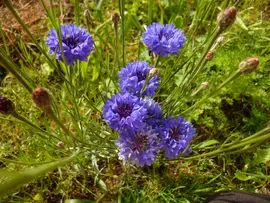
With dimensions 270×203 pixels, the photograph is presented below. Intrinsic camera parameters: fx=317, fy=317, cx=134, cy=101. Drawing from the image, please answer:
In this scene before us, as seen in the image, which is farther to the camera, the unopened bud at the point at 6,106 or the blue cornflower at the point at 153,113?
the blue cornflower at the point at 153,113

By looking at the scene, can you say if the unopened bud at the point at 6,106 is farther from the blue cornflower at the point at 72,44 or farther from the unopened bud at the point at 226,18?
the unopened bud at the point at 226,18

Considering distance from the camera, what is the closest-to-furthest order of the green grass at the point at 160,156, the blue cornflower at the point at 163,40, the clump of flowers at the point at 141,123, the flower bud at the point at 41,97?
the flower bud at the point at 41,97
the clump of flowers at the point at 141,123
the blue cornflower at the point at 163,40
the green grass at the point at 160,156

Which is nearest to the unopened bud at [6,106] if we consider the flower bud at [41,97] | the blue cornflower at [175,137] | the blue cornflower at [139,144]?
the flower bud at [41,97]

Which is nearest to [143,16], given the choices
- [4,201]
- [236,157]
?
[236,157]

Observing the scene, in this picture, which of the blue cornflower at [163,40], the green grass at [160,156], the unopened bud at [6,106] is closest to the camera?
the unopened bud at [6,106]

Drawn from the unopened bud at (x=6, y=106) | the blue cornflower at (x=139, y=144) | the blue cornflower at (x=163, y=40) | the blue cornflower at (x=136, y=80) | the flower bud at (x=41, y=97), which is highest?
the blue cornflower at (x=163, y=40)

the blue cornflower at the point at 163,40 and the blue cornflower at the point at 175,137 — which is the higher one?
the blue cornflower at the point at 163,40

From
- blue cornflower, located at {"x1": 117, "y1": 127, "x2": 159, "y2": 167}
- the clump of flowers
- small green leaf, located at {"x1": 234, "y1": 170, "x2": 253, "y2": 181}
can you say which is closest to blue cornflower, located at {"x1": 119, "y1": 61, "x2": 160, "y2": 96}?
the clump of flowers
